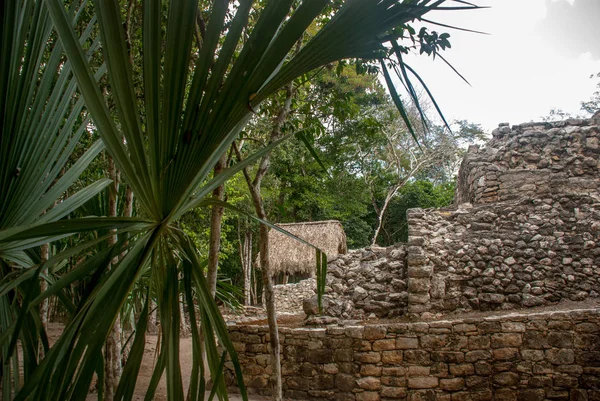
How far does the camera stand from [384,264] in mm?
7453

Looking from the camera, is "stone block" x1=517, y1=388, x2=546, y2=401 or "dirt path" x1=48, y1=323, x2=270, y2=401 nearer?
"stone block" x1=517, y1=388, x2=546, y2=401

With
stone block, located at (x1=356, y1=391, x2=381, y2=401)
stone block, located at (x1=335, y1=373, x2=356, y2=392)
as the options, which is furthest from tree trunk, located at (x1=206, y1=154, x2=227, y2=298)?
stone block, located at (x1=356, y1=391, x2=381, y2=401)

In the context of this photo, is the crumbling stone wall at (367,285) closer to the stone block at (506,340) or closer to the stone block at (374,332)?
the stone block at (374,332)

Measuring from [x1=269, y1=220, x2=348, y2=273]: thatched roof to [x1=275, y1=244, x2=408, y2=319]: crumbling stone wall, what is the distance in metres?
5.70

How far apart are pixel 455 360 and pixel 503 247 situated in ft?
8.76

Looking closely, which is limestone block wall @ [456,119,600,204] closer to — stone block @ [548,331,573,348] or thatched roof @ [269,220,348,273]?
stone block @ [548,331,573,348]

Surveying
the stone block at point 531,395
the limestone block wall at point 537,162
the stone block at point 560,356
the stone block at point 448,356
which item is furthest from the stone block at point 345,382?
the limestone block wall at point 537,162

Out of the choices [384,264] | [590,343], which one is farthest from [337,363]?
[590,343]

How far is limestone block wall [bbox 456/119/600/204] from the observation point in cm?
877

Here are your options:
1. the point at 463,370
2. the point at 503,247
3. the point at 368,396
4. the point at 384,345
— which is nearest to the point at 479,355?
the point at 463,370

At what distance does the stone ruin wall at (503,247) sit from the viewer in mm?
6613

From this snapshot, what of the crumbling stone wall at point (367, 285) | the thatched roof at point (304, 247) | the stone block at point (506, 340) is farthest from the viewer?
the thatched roof at point (304, 247)

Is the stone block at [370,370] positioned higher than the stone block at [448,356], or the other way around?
the stone block at [448,356]

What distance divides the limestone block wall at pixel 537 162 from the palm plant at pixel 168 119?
28.7 feet
